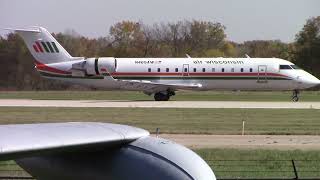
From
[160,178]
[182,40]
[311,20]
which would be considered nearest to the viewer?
[160,178]

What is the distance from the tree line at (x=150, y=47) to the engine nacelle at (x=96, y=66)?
1412 inches

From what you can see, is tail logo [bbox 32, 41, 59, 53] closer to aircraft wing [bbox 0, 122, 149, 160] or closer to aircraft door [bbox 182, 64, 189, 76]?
aircraft door [bbox 182, 64, 189, 76]

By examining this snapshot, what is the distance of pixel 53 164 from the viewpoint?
3.98 meters

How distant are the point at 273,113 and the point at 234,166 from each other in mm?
19279

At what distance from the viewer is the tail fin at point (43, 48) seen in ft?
161

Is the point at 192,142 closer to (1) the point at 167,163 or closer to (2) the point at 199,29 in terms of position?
(1) the point at 167,163

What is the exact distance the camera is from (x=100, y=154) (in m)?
3.89

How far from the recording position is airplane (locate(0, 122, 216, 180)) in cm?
340

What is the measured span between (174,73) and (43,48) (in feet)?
33.6

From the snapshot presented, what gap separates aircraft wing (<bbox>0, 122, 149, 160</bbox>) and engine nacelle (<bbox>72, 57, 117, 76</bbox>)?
4288cm

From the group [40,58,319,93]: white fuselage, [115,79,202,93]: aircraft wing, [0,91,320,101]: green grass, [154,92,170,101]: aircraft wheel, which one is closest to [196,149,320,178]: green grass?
[40,58,319,93]: white fuselage

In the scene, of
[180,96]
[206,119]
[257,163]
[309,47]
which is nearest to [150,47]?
[309,47]

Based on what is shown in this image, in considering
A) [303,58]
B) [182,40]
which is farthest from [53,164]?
[182,40]

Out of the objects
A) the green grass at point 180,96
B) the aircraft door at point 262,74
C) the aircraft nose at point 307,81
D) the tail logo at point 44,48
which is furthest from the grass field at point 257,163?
the tail logo at point 44,48
